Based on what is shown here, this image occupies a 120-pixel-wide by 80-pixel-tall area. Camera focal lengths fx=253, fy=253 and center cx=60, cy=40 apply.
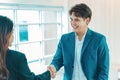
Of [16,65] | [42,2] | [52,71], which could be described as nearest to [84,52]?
[52,71]

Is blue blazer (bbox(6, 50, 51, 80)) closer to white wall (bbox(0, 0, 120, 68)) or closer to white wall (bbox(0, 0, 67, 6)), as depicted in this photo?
white wall (bbox(0, 0, 67, 6))

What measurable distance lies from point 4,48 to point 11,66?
0.13 meters

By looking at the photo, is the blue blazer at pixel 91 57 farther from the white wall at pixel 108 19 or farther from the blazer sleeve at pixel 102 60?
the white wall at pixel 108 19

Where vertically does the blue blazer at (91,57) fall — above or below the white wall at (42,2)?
below

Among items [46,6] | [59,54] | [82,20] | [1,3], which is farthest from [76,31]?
[46,6]

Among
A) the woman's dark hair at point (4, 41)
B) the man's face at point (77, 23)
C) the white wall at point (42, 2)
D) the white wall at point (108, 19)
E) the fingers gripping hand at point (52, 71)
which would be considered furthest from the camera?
the white wall at point (108, 19)

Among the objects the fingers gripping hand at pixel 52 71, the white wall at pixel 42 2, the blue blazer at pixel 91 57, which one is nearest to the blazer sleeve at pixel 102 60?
the blue blazer at pixel 91 57

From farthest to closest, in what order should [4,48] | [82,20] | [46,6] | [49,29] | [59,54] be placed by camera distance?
[49,29] < [46,6] < [59,54] < [82,20] < [4,48]

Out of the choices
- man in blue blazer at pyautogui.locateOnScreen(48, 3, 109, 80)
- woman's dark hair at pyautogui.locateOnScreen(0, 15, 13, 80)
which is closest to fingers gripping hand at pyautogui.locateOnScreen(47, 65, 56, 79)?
man in blue blazer at pyautogui.locateOnScreen(48, 3, 109, 80)

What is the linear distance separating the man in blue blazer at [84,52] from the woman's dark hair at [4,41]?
Answer: 2.60 ft

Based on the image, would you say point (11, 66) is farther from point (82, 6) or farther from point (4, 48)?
point (82, 6)

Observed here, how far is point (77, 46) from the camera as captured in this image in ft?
8.04

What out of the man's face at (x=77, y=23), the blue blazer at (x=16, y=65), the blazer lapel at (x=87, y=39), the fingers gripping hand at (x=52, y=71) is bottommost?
the fingers gripping hand at (x=52, y=71)

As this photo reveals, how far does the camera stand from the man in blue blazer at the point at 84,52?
236 centimetres
